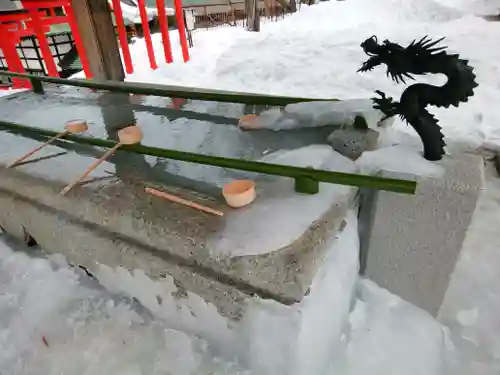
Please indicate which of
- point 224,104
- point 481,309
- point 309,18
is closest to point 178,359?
point 481,309

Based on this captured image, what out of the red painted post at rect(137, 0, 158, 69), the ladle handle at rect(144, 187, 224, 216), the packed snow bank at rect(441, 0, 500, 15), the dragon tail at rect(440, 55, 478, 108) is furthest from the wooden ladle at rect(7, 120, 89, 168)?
the packed snow bank at rect(441, 0, 500, 15)

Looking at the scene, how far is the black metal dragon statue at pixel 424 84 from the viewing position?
3.74 ft

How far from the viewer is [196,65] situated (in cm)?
559

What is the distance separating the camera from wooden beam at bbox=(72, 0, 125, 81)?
3.69 meters

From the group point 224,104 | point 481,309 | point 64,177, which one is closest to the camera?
point 64,177

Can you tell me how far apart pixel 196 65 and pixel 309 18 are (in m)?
2.94

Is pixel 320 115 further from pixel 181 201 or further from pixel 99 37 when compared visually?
pixel 99 37

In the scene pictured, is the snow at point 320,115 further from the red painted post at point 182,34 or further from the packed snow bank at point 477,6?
the packed snow bank at point 477,6

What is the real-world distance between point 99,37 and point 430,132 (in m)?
3.89

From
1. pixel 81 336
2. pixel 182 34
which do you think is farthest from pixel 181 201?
pixel 182 34

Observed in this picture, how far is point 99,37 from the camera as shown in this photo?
3.84 metres

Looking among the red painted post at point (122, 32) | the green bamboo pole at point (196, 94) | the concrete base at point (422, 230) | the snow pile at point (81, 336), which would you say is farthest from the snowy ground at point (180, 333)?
the red painted post at point (122, 32)

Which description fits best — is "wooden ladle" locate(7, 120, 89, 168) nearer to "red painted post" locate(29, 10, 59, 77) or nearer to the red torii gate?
the red torii gate

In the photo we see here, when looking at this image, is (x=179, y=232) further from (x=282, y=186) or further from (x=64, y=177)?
(x=64, y=177)
